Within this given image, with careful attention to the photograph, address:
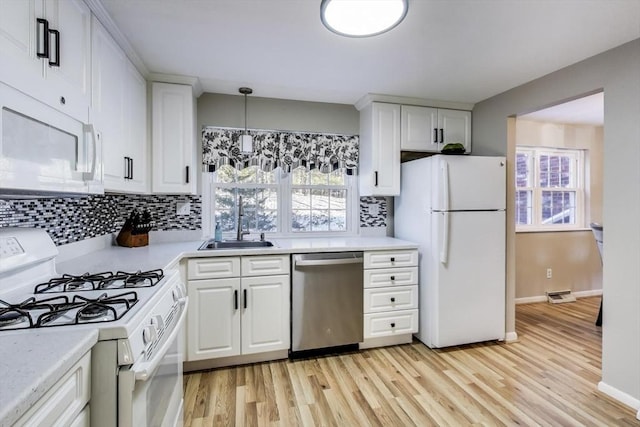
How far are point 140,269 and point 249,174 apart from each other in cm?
162

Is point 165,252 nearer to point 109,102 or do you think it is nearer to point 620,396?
point 109,102

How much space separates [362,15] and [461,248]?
6.51 feet

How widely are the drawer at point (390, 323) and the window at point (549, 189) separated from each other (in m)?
2.29

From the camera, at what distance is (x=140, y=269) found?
1.65 meters

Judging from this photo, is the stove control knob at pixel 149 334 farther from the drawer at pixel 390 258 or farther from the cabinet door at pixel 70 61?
the drawer at pixel 390 258

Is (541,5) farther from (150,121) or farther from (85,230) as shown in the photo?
(85,230)

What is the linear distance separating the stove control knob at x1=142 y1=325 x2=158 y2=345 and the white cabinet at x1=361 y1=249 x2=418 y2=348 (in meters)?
1.81

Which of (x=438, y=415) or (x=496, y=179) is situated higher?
(x=496, y=179)

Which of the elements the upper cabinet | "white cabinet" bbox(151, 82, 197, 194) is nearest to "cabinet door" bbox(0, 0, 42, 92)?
the upper cabinet

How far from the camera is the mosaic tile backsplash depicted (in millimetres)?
1573

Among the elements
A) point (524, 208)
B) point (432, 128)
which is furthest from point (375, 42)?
point (524, 208)

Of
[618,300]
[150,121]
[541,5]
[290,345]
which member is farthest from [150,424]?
[618,300]

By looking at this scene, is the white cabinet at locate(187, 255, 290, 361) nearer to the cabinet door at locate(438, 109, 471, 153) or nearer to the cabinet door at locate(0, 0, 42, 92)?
the cabinet door at locate(0, 0, 42, 92)

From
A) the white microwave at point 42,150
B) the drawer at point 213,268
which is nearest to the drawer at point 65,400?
the white microwave at point 42,150
